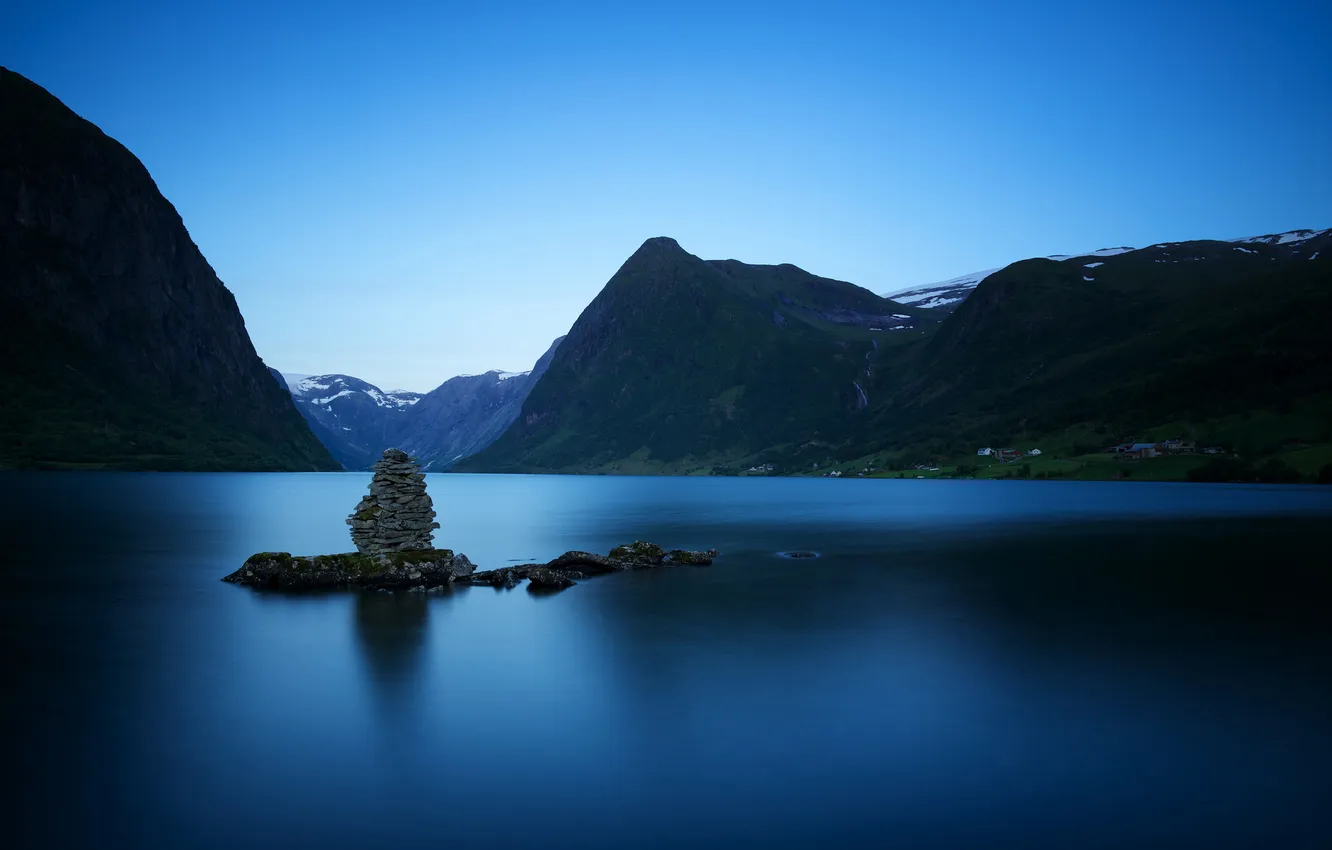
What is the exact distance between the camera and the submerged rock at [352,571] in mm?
39094

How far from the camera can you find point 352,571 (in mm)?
39438

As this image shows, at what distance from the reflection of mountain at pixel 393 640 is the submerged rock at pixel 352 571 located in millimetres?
1427

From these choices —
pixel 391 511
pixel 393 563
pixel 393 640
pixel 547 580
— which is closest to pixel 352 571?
pixel 393 563

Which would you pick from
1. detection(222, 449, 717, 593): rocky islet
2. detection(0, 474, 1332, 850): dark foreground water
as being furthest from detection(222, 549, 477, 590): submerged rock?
detection(0, 474, 1332, 850): dark foreground water

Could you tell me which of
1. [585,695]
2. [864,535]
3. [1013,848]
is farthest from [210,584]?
[864,535]

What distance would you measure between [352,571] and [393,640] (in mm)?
13350

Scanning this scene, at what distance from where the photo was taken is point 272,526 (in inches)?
2963

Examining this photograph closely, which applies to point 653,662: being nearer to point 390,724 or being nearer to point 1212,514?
point 390,724

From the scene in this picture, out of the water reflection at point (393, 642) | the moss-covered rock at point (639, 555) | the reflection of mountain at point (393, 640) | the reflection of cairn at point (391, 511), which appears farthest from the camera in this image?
the moss-covered rock at point (639, 555)

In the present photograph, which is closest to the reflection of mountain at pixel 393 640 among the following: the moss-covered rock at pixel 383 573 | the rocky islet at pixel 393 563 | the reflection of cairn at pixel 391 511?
the moss-covered rock at pixel 383 573

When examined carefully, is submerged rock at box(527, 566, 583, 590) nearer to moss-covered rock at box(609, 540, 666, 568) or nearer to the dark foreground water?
the dark foreground water

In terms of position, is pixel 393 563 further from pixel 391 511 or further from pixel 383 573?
pixel 391 511

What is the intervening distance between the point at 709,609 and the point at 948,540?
38126 millimetres

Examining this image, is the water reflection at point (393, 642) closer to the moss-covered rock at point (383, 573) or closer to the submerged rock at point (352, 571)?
the submerged rock at point (352, 571)
